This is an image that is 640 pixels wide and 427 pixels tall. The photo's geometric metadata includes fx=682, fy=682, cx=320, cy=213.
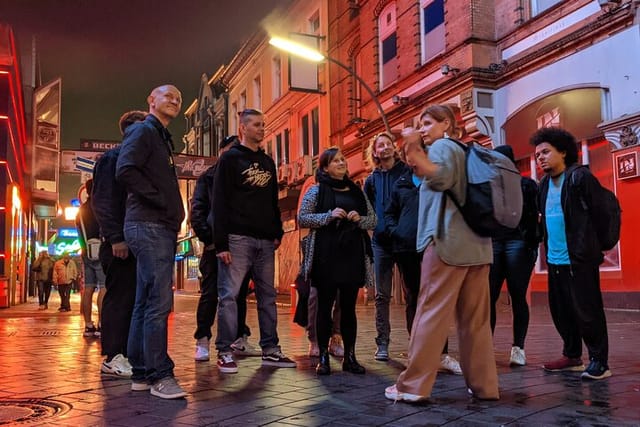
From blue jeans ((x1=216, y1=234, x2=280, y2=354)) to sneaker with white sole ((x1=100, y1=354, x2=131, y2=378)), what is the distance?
73cm

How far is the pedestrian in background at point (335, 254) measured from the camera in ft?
17.5

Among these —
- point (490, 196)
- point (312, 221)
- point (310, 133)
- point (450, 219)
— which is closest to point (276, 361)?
point (312, 221)

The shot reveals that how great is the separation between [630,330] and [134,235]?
6.85m

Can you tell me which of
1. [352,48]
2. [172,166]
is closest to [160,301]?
[172,166]

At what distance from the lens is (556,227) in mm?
5266

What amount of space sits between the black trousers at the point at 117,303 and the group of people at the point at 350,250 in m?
0.01

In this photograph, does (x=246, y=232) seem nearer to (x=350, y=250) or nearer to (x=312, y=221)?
(x=312, y=221)

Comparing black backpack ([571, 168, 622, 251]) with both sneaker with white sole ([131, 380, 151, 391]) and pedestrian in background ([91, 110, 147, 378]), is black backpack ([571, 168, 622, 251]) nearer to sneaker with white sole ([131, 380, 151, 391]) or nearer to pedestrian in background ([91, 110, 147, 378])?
sneaker with white sole ([131, 380, 151, 391])


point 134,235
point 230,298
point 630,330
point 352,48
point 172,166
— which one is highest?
point 352,48

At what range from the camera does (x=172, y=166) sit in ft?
16.0

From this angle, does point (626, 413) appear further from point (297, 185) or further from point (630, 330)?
point (297, 185)

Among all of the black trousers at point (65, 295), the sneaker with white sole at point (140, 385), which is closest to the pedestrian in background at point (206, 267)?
the sneaker with white sole at point (140, 385)

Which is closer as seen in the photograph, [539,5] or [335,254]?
[335,254]

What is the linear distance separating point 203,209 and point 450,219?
3.16 m
